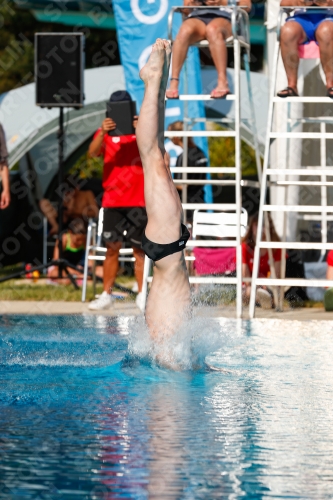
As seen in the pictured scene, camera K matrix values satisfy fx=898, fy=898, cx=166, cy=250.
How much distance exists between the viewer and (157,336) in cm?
410

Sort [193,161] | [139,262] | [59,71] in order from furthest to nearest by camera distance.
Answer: [59,71], [193,161], [139,262]

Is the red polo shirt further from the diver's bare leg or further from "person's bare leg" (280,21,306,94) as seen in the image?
the diver's bare leg

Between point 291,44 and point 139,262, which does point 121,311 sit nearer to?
point 139,262

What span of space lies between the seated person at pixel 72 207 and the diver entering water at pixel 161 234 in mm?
8632

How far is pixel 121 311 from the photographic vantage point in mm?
7332

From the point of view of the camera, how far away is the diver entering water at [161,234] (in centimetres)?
403

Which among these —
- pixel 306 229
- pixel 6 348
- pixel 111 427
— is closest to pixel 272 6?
pixel 306 229

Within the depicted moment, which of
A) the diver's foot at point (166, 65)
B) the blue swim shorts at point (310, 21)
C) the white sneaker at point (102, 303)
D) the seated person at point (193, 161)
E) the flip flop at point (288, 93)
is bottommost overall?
the white sneaker at point (102, 303)

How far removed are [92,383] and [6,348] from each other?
4.54ft

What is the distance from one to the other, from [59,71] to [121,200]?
231 centimetres

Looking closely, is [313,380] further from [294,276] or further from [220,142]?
[220,142]

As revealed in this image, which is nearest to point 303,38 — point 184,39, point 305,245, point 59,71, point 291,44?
point 291,44

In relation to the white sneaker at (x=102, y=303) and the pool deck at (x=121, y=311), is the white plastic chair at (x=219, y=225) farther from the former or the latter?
the white sneaker at (x=102, y=303)

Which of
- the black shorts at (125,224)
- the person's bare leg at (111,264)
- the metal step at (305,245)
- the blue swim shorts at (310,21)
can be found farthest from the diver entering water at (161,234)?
the person's bare leg at (111,264)
